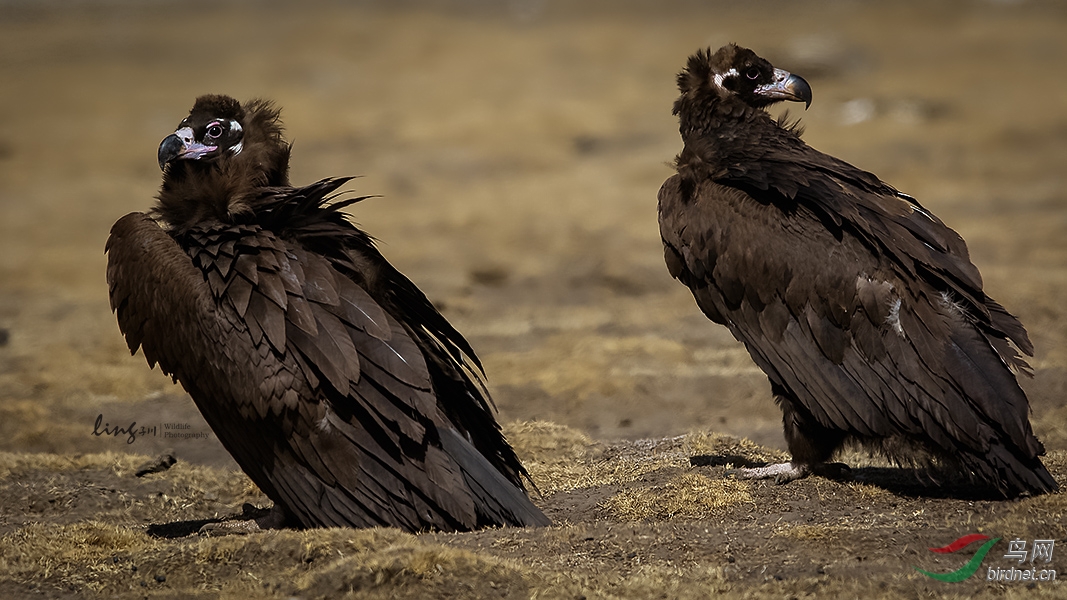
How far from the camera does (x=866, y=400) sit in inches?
272

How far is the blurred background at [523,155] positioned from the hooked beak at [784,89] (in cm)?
261

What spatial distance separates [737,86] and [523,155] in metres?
17.1

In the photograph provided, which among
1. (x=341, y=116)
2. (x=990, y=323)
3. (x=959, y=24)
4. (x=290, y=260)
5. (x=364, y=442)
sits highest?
(x=959, y=24)

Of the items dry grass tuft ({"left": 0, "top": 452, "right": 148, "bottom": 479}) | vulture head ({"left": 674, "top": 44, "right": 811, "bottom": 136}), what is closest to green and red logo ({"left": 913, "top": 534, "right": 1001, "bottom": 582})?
vulture head ({"left": 674, "top": 44, "right": 811, "bottom": 136})

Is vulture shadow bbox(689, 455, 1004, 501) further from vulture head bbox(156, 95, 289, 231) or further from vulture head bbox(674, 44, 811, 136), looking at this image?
vulture head bbox(156, 95, 289, 231)

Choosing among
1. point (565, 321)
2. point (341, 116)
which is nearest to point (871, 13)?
point (341, 116)

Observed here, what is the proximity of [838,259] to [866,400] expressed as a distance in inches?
34.8

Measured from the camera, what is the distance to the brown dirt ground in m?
5.75

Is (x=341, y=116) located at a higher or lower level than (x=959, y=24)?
lower

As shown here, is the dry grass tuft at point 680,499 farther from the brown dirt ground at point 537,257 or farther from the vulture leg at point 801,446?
the vulture leg at point 801,446

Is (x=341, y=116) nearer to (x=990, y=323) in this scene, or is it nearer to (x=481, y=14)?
(x=481, y=14)

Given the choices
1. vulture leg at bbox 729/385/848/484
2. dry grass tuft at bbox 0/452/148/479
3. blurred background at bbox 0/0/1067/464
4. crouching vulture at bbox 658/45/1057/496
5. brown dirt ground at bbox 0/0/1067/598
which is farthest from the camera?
blurred background at bbox 0/0/1067/464

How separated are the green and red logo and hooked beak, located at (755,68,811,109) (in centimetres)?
360

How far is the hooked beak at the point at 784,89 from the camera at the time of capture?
324 inches
